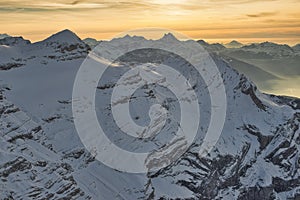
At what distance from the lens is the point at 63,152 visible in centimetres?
19488

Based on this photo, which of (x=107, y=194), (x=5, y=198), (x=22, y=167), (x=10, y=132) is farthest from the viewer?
(x=107, y=194)

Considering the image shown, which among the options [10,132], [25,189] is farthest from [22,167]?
[10,132]

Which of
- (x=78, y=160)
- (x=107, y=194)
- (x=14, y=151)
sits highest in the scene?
(x=14, y=151)

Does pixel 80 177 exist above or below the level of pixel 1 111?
below


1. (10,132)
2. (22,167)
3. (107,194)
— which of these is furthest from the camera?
(107,194)

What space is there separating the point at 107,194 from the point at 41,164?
36.8 metres

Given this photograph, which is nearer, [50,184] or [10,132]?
A: [50,184]

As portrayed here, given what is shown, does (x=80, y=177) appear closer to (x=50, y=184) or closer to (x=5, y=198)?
(x=50, y=184)

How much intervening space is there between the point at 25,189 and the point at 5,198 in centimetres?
918

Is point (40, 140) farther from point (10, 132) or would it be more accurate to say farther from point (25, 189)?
point (25, 189)

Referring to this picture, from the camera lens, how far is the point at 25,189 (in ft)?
513

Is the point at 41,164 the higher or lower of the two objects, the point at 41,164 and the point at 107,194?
the higher

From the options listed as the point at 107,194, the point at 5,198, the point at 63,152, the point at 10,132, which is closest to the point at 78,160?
the point at 63,152

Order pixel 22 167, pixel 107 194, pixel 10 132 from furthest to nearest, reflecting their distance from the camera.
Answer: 1. pixel 107 194
2. pixel 10 132
3. pixel 22 167
